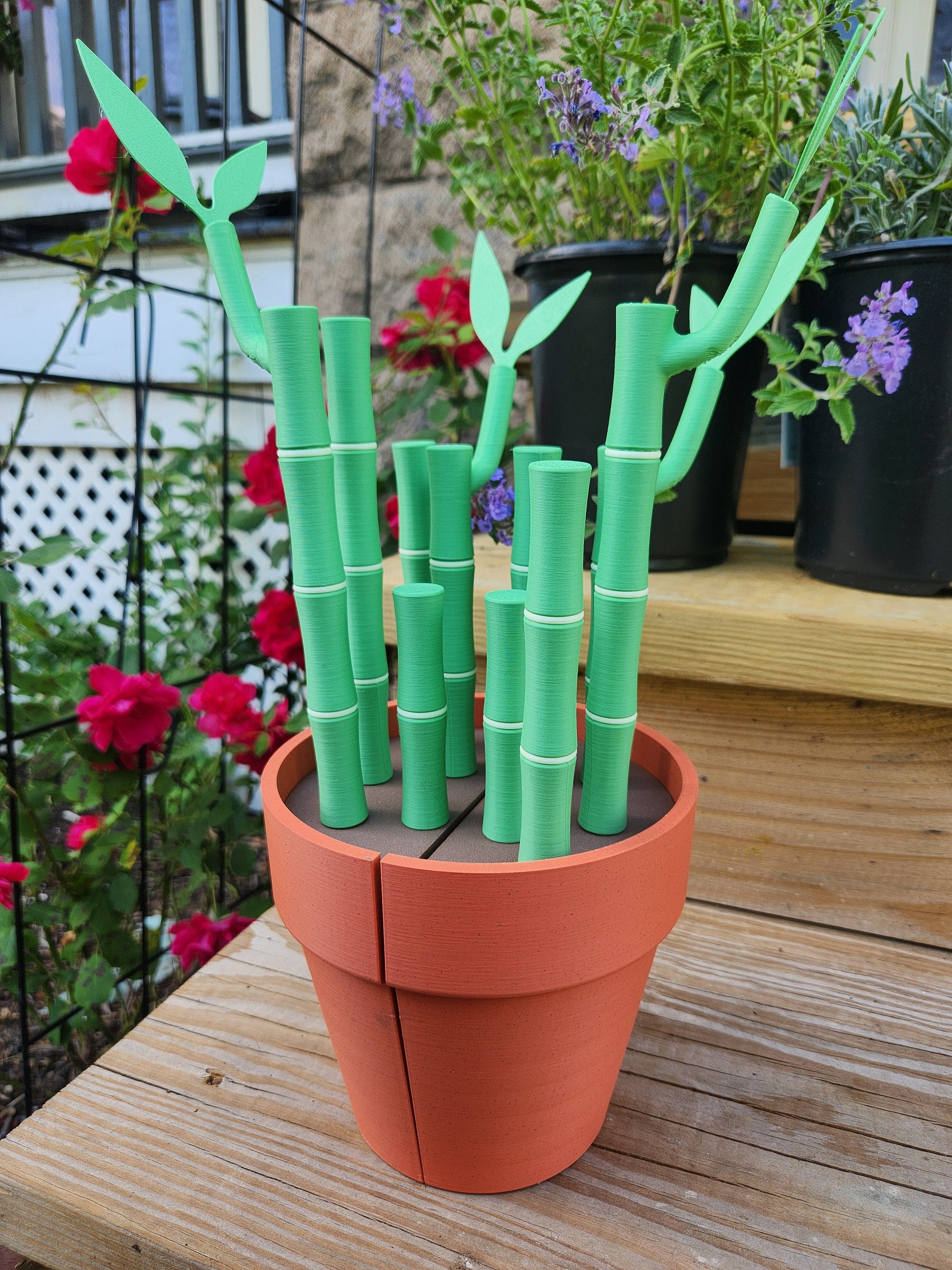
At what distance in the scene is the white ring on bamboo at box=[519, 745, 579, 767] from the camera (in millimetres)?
390

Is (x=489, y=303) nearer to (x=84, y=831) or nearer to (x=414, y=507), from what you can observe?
(x=414, y=507)

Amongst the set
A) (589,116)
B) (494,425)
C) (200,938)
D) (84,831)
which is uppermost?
(589,116)

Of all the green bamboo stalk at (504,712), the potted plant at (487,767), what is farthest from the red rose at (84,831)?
the green bamboo stalk at (504,712)

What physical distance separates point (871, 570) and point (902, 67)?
676 millimetres

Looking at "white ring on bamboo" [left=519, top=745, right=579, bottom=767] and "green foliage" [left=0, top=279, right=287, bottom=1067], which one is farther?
"green foliage" [left=0, top=279, right=287, bottom=1067]

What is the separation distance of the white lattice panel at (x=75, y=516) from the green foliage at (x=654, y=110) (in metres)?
0.91

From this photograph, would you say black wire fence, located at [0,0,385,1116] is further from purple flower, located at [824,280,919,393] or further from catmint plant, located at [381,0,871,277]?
purple flower, located at [824,280,919,393]

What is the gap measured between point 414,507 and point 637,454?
16cm

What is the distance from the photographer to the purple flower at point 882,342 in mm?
546

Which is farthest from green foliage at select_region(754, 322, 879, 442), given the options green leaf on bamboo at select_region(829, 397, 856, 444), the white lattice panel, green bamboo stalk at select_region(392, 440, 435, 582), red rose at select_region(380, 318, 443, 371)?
the white lattice panel

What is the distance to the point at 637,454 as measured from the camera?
15.3 inches

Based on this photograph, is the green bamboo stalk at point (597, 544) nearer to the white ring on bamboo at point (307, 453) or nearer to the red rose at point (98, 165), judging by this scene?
the white ring on bamboo at point (307, 453)

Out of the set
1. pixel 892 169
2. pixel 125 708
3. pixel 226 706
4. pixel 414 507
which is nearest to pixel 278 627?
pixel 226 706

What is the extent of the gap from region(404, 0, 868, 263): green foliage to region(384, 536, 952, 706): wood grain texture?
0.93 ft
